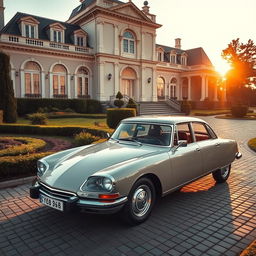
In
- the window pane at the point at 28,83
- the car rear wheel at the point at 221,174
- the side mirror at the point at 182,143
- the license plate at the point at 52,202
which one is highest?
the window pane at the point at 28,83

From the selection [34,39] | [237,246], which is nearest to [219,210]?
[237,246]

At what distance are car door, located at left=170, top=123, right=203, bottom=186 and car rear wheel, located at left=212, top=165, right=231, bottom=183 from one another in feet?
3.29

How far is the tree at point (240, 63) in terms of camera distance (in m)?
45.8

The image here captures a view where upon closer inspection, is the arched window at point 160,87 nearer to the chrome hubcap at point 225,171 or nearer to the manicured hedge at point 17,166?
the chrome hubcap at point 225,171

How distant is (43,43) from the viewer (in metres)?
26.7

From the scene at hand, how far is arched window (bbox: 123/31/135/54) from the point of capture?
106 feet

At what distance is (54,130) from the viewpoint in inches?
498

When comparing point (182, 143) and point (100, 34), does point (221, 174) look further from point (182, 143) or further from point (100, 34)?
point (100, 34)

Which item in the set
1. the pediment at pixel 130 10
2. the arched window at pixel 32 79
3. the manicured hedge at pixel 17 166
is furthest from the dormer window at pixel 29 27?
the manicured hedge at pixel 17 166

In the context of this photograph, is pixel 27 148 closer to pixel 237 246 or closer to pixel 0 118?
pixel 237 246

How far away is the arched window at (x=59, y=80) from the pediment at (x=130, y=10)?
9.41 meters

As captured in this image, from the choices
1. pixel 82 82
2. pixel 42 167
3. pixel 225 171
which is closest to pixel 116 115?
pixel 225 171

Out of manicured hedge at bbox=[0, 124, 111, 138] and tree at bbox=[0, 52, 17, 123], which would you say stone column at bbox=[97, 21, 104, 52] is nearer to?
tree at bbox=[0, 52, 17, 123]

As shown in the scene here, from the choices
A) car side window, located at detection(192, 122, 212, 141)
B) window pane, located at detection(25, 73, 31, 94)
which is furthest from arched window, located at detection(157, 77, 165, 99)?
car side window, located at detection(192, 122, 212, 141)
